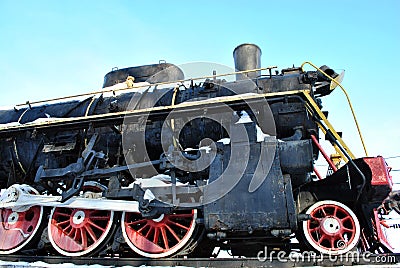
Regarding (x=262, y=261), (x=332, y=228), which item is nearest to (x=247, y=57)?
(x=332, y=228)

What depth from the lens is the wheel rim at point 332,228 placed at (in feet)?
13.3

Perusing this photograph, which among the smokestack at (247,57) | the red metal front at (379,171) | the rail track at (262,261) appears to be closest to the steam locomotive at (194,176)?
the red metal front at (379,171)

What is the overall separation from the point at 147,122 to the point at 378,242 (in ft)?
11.3

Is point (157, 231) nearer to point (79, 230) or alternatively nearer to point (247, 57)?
point (79, 230)

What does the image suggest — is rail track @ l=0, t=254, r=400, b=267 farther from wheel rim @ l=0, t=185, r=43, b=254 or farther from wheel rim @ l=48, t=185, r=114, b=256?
wheel rim @ l=0, t=185, r=43, b=254

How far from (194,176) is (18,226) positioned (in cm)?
290

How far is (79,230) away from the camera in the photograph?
500 centimetres

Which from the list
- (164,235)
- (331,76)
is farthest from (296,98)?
(164,235)

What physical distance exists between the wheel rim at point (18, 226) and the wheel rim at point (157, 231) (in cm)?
151

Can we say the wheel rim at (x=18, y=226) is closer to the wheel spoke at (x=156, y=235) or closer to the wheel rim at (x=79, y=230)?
the wheel rim at (x=79, y=230)

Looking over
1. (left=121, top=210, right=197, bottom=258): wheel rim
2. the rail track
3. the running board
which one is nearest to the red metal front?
the rail track

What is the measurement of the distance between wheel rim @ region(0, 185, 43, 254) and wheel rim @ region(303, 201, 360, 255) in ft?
12.8

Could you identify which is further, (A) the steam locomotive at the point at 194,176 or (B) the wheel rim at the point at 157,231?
(B) the wheel rim at the point at 157,231

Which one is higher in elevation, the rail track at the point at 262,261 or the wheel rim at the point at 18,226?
the wheel rim at the point at 18,226
